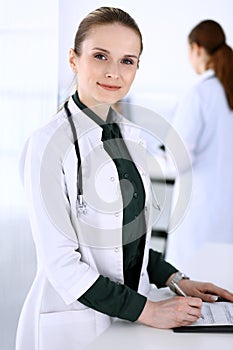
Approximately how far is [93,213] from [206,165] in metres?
2.16

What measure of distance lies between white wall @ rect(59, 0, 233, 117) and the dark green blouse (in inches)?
128

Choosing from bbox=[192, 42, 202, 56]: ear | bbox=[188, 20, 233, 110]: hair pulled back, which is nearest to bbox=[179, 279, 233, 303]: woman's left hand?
bbox=[188, 20, 233, 110]: hair pulled back

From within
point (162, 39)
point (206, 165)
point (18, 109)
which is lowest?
point (206, 165)

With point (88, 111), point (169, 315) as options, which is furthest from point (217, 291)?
point (88, 111)

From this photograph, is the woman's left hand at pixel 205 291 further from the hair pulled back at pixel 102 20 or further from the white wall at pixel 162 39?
the white wall at pixel 162 39

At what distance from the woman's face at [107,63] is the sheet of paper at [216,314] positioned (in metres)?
0.51

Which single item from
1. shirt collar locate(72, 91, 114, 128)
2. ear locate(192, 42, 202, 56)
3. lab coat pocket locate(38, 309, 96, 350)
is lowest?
lab coat pocket locate(38, 309, 96, 350)

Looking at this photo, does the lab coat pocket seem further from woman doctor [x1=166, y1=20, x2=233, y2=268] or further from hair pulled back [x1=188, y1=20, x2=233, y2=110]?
hair pulled back [x1=188, y1=20, x2=233, y2=110]

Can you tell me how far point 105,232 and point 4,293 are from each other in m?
0.49

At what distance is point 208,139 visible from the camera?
3.57 m

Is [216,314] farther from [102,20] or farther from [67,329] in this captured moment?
[102,20]

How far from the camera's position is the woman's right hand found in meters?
→ 1.47

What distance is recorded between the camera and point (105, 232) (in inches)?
60.4

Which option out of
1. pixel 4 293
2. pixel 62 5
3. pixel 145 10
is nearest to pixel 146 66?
pixel 145 10
